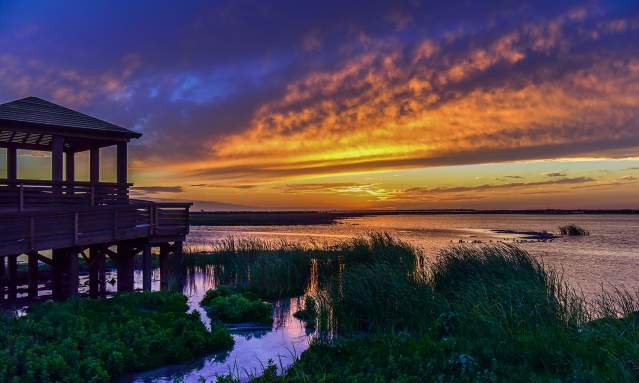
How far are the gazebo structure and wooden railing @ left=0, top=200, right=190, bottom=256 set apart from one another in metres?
0.03

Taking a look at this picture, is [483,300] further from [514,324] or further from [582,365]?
[582,365]

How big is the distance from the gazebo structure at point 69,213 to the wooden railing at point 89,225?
3cm

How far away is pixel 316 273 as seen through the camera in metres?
19.4

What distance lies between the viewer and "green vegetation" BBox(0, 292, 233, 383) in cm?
742

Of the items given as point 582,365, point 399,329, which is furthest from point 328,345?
point 582,365

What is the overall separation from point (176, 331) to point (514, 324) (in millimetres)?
7295

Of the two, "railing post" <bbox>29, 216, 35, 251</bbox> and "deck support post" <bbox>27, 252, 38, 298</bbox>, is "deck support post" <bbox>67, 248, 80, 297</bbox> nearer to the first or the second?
"railing post" <bbox>29, 216, 35, 251</bbox>

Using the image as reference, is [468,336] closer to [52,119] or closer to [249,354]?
[249,354]

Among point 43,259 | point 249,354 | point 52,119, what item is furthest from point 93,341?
point 52,119

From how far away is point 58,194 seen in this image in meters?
15.8

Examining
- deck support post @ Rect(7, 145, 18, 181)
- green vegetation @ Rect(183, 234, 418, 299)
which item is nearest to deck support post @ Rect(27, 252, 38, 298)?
deck support post @ Rect(7, 145, 18, 181)

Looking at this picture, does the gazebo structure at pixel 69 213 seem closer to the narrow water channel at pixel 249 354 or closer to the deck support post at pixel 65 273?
the deck support post at pixel 65 273

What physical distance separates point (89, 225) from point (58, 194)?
172cm

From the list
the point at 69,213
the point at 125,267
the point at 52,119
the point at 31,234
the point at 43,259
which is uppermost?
the point at 52,119
